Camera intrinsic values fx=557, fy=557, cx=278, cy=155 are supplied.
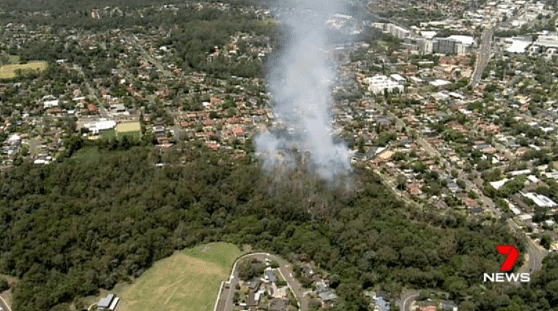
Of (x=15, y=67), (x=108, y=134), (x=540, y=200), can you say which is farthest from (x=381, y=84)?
(x=15, y=67)

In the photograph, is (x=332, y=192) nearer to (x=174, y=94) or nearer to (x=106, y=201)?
(x=106, y=201)

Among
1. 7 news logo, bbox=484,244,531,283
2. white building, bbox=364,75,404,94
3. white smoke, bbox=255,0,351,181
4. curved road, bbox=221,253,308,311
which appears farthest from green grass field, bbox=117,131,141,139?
7 news logo, bbox=484,244,531,283

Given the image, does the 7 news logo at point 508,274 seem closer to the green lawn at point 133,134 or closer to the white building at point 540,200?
the white building at point 540,200

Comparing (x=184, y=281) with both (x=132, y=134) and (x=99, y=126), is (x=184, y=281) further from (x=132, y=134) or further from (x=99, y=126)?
(x=99, y=126)

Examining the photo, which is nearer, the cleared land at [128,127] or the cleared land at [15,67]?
the cleared land at [128,127]

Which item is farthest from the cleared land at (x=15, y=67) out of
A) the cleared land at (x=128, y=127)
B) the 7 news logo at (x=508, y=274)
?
the 7 news logo at (x=508, y=274)
